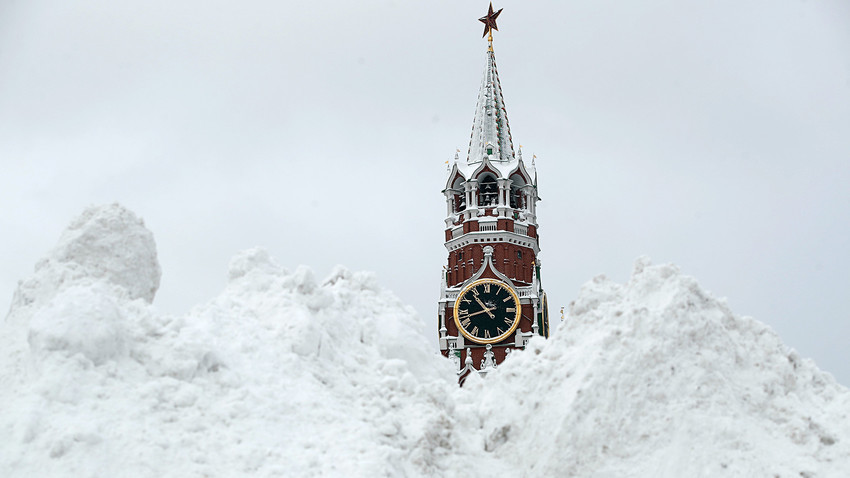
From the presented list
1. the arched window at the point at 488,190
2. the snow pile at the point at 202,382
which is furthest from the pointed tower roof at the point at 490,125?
the snow pile at the point at 202,382

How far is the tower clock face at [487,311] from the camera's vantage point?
2303 inches

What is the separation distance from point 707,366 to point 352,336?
575 centimetres

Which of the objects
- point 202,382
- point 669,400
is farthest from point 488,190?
point 202,382

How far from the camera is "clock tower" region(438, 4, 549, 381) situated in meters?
58.3

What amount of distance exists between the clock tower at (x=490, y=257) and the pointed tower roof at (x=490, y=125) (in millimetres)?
88

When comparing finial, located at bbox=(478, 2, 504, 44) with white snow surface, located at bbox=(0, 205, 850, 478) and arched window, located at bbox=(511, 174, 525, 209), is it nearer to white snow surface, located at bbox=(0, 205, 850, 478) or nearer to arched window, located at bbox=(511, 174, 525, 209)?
arched window, located at bbox=(511, 174, 525, 209)

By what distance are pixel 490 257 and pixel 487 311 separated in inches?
123

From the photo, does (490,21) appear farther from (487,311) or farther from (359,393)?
(359,393)

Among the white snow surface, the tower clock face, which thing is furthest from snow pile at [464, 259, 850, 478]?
the tower clock face

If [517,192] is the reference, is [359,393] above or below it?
below

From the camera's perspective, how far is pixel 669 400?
48.5 ft

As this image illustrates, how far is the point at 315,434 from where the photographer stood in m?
14.4

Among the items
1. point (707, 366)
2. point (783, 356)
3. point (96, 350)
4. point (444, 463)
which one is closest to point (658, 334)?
point (707, 366)

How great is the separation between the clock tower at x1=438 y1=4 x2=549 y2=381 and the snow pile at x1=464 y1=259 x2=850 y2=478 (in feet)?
132
